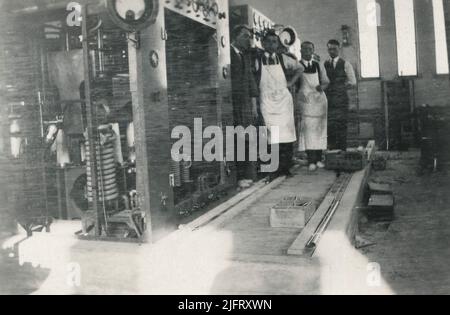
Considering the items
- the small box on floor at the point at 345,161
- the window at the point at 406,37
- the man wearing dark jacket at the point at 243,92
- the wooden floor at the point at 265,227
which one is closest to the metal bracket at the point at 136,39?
the wooden floor at the point at 265,227

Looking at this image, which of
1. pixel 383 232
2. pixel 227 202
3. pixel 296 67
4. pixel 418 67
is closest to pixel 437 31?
pixel 418 67

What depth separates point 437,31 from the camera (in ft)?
35.9

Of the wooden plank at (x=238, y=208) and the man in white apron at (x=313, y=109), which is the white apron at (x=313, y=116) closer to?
the man in white apron at (x=313, y=109)

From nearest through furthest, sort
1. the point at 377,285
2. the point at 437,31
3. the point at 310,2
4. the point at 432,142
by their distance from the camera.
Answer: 1. the point at 377,285
2. the point at 432,142
3. the point at 437,31
4. the point at 310,2

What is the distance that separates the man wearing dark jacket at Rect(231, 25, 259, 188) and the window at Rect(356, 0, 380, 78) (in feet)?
20.2

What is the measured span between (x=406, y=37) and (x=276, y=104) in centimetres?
760

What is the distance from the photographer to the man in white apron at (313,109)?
23.9ft

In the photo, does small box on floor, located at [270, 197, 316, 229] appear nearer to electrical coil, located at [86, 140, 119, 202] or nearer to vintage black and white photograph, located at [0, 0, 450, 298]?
vintage black and white photograph, located at [0, 0, 450, 298]

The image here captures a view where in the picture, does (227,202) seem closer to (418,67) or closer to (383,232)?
(383,232)

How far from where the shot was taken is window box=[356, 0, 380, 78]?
11920mm

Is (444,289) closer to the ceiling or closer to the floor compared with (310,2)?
closer to the floor

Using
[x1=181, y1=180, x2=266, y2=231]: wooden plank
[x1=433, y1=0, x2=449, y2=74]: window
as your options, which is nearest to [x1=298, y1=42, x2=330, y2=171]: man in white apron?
[x1=181, y1=180, x2=266, y2=231]: wooden plank
